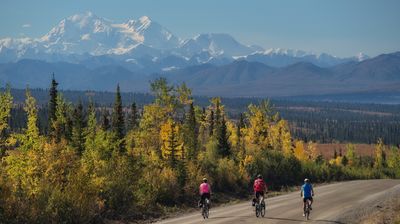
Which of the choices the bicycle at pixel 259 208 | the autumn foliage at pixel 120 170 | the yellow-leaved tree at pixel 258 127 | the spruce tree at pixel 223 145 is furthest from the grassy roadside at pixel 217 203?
the yellow-leaved tree at pixel 258 127

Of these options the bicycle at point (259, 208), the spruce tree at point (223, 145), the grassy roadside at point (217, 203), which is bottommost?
the grassy roadside at point (217, 203)

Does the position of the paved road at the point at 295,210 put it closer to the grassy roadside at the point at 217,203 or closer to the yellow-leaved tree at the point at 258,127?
the grassy roadside at the point at 217,203

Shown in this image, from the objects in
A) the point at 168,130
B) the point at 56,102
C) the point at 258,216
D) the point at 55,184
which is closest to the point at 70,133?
the point at 168,130

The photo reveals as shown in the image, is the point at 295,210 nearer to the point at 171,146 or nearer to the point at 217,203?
the point at 217,203

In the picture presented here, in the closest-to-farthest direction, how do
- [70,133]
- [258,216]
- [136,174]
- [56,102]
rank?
[258,216] → [136,174] → [70,133] → [56,102]

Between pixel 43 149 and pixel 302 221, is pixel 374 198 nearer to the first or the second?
pixel 302 221

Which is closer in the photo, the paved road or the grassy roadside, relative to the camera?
the paved road

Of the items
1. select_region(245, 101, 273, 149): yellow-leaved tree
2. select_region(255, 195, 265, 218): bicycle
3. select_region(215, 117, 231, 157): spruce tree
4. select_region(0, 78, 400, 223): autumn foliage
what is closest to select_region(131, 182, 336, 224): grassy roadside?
select_region(0, 78, 400, 223): autumn foliage

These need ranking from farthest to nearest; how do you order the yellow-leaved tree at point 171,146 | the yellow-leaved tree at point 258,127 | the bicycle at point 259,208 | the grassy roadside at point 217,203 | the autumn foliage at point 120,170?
the yellow-leaved tree at point 258,127 < the yellow-leaved tree at point 171,146 < the grassy roadside at point 217,203 < the bicycle at point 259,208 < the autumn foliage at point 120,170

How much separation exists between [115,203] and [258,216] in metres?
9.20

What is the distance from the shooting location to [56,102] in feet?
224

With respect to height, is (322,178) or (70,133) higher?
(70,133)

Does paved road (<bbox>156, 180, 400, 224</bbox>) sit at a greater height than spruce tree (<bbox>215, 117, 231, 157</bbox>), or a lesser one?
lesser

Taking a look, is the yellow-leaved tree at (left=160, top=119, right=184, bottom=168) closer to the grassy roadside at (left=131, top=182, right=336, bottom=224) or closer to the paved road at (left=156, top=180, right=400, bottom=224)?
the grassy roadside at (left=131, top=182, right=336, bottom=224)
